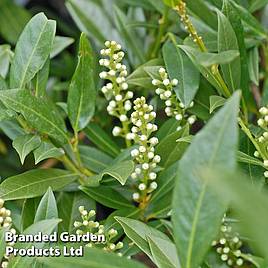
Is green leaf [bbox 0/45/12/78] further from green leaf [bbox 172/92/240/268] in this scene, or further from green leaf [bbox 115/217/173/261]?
green leaf [bbox 172/92/240/268]

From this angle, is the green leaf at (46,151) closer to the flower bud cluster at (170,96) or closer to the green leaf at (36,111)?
the green leaf at (36,111)

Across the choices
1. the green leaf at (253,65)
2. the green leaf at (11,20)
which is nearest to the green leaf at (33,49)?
the green leaf at (253,65)

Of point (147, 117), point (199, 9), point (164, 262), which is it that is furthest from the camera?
point (199, 9)

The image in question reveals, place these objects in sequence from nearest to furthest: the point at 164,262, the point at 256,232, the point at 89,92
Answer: the point at 256,232, the point at 164,262, the point at 89,92

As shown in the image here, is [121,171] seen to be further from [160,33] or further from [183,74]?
[160,33]

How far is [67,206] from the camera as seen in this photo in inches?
44.3

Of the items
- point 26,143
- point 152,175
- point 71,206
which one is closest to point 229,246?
point 152,175

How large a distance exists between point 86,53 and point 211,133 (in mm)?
474

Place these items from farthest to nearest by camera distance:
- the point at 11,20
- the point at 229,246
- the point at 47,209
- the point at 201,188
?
the point at 11,20 → the point at 229,246 → the point at 47,209 → the point at 201,188

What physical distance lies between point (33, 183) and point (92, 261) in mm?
420

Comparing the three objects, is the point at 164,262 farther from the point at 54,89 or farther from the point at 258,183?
the point at 54,89

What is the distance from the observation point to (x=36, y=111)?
102 centimetres

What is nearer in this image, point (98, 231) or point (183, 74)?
point (98, 231)

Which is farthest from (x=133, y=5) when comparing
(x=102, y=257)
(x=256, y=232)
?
(x=256, y=232)
